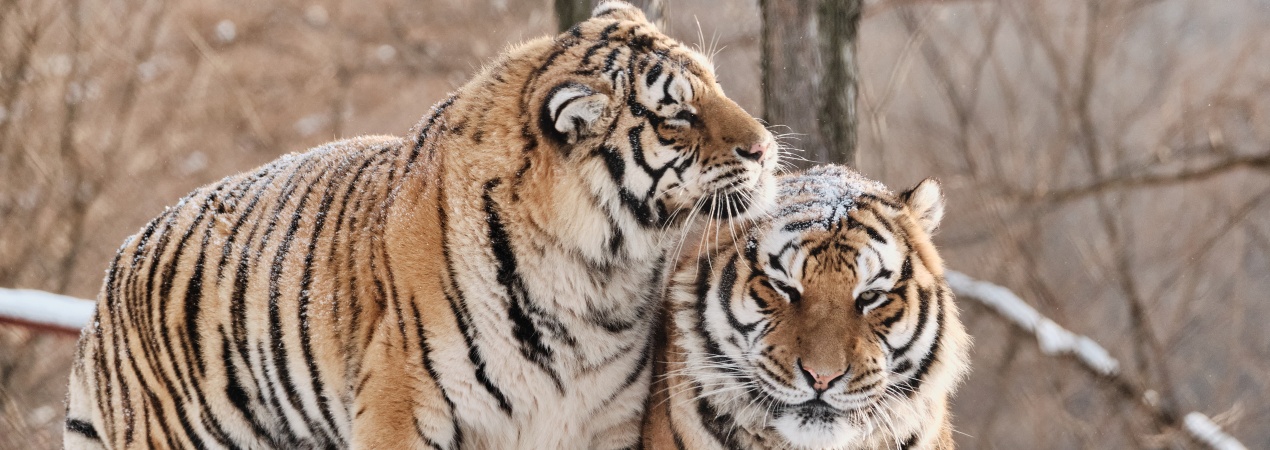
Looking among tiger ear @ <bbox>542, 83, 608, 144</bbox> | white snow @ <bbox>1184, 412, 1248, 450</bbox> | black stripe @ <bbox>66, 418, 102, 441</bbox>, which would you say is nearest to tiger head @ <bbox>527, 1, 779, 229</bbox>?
tiger ear @ <bbox>542, 83, 608, 144</bbox>

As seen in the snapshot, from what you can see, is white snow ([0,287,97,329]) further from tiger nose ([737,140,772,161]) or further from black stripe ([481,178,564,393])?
tiger nose ([737,140,772,161])

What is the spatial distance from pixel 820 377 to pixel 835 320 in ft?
0.50

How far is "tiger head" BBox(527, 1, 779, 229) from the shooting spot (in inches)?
114

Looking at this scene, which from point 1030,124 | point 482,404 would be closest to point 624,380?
point 482,404

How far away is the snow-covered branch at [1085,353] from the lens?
7105 mm

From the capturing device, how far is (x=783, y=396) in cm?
288

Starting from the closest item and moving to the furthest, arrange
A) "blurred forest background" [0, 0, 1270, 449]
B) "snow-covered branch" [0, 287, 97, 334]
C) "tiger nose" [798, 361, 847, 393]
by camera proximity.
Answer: "tiger nose" [798, 361, 847, 393] → "snow-covered branch" [0, 287, 97, 334] → "blurred forest background" [0, 0, 1270, 449]

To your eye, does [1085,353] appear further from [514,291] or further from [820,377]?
[514,291]

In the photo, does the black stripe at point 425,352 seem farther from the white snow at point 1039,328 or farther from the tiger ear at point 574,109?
the white snow at point 1039,328

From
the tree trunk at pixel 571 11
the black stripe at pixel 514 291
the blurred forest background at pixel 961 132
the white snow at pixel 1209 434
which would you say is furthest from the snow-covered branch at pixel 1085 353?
the black stripe at pixel 514 291

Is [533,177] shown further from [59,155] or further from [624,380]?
[59,155]

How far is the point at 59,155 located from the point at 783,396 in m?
11.3

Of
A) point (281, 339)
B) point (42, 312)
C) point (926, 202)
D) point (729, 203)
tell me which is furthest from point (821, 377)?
point (42, 312)

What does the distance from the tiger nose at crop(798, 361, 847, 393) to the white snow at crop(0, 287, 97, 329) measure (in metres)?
2.95
